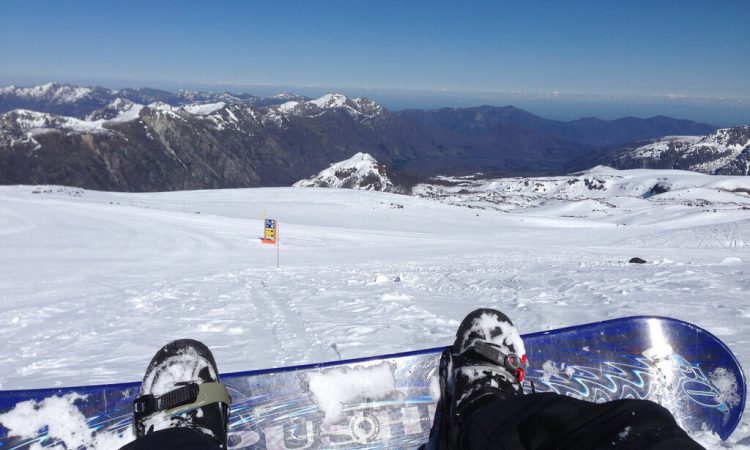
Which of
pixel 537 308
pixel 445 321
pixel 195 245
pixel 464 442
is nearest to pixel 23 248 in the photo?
pixel 195 245

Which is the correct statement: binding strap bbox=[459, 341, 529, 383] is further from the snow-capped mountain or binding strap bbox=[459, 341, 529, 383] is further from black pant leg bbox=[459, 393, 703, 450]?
the snow-capped mountain

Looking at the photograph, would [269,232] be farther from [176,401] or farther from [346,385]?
[176,401]

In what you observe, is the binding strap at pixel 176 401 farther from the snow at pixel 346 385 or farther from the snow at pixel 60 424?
the snow at pixel 346 385

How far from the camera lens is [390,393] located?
4.28 metres

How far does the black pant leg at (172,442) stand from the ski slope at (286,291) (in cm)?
388

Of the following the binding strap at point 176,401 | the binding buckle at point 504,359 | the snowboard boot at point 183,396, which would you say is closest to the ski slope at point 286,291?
the binding buckle at point 504,359

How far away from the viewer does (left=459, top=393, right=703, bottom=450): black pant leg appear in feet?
5.68

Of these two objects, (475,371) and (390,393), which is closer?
(475,371)

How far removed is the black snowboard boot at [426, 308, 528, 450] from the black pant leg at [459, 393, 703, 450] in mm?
522

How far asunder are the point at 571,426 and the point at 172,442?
6.50ft

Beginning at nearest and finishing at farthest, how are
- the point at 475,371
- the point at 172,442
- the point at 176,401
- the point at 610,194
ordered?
the point at 172,442 → the point at 176,401 → the point at 475,371 → the point at 610,194

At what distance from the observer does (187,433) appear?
264 cm

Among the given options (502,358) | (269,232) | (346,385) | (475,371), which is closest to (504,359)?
(502,358)

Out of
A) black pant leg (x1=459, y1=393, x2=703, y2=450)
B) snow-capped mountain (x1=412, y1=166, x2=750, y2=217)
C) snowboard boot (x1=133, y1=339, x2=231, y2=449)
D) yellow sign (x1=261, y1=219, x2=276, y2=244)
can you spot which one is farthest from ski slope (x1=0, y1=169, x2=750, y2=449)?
snow-capped mountain (x1=412, y1=166, x2=750, y2=217)
